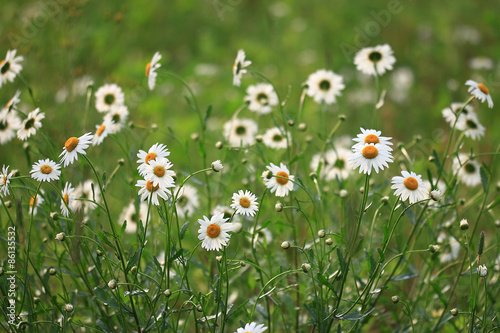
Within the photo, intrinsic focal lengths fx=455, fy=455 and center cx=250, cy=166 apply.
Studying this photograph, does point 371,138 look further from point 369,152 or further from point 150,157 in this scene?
point 150,157

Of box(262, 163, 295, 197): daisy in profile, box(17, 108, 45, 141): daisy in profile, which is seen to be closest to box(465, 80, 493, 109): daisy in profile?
box(262, 163, 295, 197): daisy in profile

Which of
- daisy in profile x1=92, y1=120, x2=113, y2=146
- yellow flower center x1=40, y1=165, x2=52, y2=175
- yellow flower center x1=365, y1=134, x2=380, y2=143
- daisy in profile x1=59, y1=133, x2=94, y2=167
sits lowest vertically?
yellow flower center x1=365, y1=134, x2=380, y2=143

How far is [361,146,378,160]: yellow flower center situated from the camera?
3.89ft

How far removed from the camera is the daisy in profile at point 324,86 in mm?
1938

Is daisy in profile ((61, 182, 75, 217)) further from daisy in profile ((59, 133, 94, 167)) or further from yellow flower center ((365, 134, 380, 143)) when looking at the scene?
yellow flower center ((365, 134, 380, 143))

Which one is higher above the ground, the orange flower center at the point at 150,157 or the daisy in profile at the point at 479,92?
the daisy in profile at the point at 479,92

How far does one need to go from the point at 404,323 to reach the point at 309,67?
3.27 meters

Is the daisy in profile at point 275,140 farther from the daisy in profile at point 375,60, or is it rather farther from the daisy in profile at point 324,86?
the daisy in profile at point 375,60

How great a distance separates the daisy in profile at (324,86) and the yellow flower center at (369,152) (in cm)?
77

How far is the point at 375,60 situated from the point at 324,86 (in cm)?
23

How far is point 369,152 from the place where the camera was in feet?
3.89

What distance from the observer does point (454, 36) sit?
4109 mm

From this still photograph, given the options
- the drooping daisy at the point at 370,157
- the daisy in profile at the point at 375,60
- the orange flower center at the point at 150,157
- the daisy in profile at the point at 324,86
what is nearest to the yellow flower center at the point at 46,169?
the orange flower center at the point at 150,157

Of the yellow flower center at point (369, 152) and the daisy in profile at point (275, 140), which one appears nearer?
the yellow flower center at point (369, 152)
